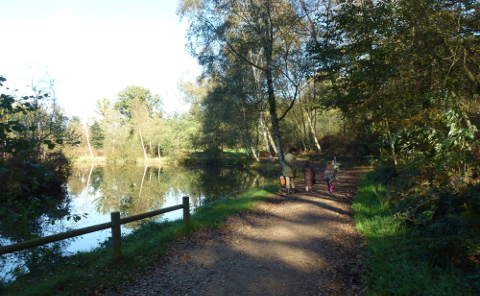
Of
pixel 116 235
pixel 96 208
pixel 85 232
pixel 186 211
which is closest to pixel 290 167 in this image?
pixel 186 211

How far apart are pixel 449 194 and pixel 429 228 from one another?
56.8 inches

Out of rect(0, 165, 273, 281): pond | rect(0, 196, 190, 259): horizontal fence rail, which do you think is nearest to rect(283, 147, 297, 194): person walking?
rect(0, 165, 273, 281): pond

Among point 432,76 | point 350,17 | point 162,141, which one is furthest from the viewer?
point 162,141

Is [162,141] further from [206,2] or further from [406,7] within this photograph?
[406,7]

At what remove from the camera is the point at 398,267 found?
201 inches

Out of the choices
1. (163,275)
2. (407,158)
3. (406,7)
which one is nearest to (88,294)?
(163,275)

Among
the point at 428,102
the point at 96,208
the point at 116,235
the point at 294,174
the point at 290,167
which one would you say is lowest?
the point at 96,208

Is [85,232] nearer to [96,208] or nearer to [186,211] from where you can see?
[186,211]

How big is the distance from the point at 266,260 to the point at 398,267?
97.0 inches

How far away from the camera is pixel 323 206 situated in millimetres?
11234

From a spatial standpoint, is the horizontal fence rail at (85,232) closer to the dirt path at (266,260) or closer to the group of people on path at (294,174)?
the dirt path at (266,260)

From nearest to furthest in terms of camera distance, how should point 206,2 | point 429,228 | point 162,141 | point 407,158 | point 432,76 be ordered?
point 429,228
point 432,76
point 407,158
point 206,2
point 162,141

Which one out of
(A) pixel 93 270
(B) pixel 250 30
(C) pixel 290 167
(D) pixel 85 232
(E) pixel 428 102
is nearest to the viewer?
(D) pixel 85 232

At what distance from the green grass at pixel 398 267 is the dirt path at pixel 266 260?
1.14 feet
